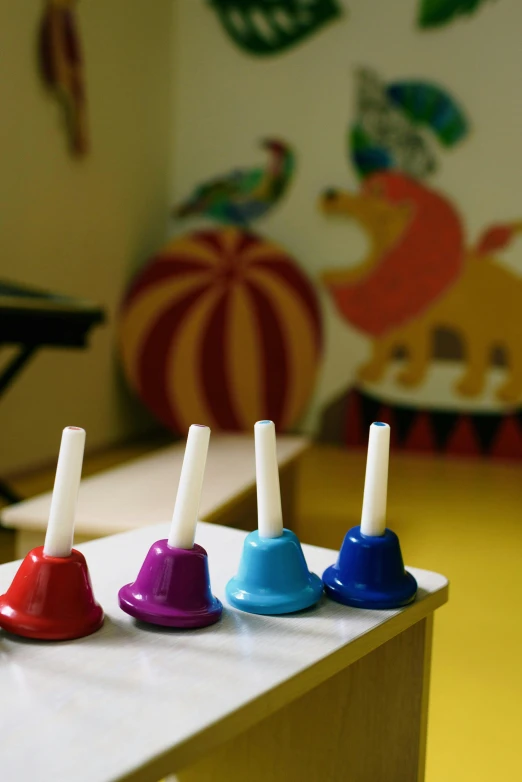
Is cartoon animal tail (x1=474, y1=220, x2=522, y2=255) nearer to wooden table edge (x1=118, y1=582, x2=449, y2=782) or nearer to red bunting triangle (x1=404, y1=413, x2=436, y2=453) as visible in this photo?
red bunting triangle (x1=404, y1=413, x2=436, y2=453)

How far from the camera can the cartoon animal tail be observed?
364 centimetres

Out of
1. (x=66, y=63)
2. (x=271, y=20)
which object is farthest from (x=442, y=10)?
(x=66, y=63)

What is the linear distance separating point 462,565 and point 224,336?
181cm

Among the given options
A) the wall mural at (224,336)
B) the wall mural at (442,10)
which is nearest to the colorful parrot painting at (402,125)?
the wall mural at (442,10)

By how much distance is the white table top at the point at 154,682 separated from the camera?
52 cm

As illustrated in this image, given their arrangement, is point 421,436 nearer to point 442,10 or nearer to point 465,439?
point 465,439

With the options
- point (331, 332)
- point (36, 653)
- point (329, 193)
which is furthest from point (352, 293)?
point (36, 653)

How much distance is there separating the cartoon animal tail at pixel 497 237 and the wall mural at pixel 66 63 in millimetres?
1729

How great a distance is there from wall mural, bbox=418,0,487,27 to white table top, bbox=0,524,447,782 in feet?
11.2

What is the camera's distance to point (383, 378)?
12.3 feet

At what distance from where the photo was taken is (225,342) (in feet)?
12.1

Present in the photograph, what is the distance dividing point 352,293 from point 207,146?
99 centimetres

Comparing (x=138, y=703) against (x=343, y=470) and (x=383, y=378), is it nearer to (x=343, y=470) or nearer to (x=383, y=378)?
(x=343, y=470)

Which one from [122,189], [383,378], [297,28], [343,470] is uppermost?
[297,28]
